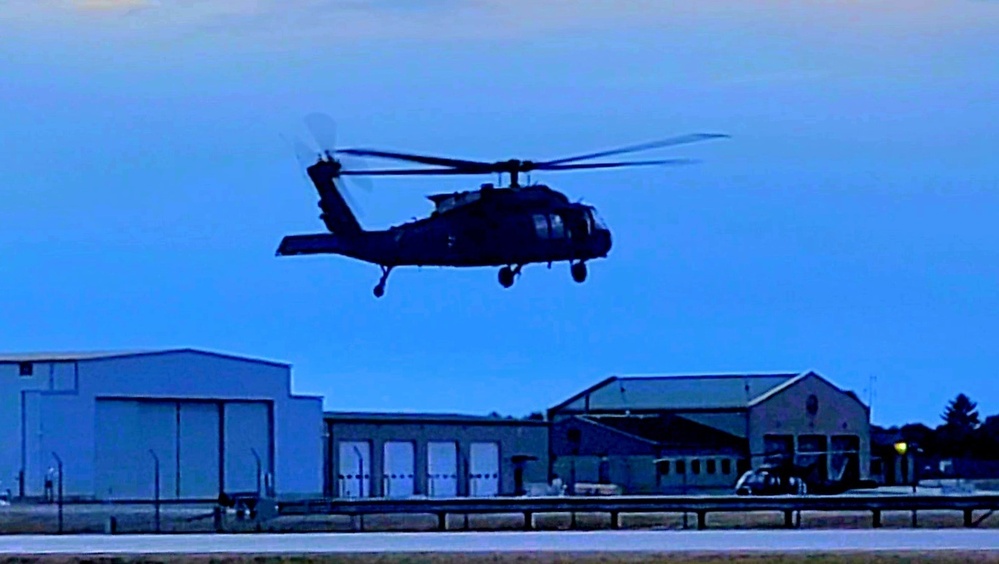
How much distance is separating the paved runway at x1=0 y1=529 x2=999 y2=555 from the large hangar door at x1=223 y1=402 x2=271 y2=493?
3956 cm

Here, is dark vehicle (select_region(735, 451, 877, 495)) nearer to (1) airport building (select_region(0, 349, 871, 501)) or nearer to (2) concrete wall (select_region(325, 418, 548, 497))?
(1) airport building (select_region(0, 349, 871, 501))

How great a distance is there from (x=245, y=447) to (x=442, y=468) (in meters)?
8.88

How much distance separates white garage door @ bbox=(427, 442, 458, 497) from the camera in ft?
302

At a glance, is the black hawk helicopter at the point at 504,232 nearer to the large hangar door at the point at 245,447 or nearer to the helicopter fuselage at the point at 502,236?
the helicopter fuselage at the point at 502,236

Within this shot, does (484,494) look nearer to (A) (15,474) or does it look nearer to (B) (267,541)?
(A) (15,474)

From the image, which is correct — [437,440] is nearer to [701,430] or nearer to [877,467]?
[701,430]

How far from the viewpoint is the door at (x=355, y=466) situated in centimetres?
9050

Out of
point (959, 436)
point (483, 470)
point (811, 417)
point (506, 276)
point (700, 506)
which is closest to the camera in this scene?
point (700, 506)

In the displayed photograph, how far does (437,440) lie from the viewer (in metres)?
93.0

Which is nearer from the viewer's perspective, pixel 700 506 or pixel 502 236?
pixel 700 506

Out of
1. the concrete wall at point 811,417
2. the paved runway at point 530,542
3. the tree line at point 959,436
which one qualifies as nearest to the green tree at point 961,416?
the tree line at point 959,436

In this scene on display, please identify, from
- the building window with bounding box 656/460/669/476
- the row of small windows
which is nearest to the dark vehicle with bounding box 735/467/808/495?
the building window with bounding box 656/460/669/476

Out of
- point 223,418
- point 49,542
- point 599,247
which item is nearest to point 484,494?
point 223,418

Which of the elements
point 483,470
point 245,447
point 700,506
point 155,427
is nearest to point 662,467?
point 483,470
